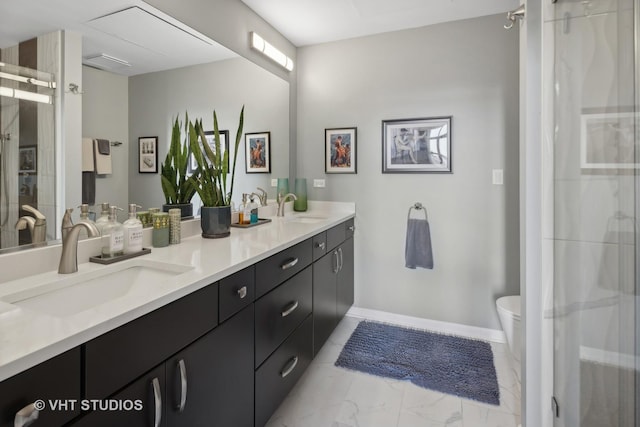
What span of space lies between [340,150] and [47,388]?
93.4 inches

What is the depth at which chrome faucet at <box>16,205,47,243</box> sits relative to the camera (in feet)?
3.49

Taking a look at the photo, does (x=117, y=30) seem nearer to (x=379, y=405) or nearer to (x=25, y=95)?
(x=25, y=95)

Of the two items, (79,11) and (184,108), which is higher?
(79,11)

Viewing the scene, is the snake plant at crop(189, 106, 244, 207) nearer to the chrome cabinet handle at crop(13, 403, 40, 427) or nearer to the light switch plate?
the chrome cabinet handle at crop(13, 403, 40, 427)

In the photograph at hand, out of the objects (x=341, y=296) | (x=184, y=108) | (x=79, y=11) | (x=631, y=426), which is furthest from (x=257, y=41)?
(x=631, y=426)

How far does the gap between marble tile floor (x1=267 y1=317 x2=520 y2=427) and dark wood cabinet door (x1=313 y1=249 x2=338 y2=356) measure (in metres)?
0.22

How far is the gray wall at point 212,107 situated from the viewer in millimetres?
1484

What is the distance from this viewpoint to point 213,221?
5.45 ft

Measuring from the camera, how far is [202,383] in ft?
3.27

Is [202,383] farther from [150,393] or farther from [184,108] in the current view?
[184,108]

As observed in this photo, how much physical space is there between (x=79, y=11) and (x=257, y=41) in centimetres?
123

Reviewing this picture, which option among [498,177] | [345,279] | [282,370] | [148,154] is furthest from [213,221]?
[498,177]

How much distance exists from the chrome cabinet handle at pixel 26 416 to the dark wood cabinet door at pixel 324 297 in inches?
54.3

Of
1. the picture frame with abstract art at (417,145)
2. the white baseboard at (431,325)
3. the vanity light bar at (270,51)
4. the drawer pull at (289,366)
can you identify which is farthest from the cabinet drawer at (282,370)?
the vanity light bar at (270,51)
